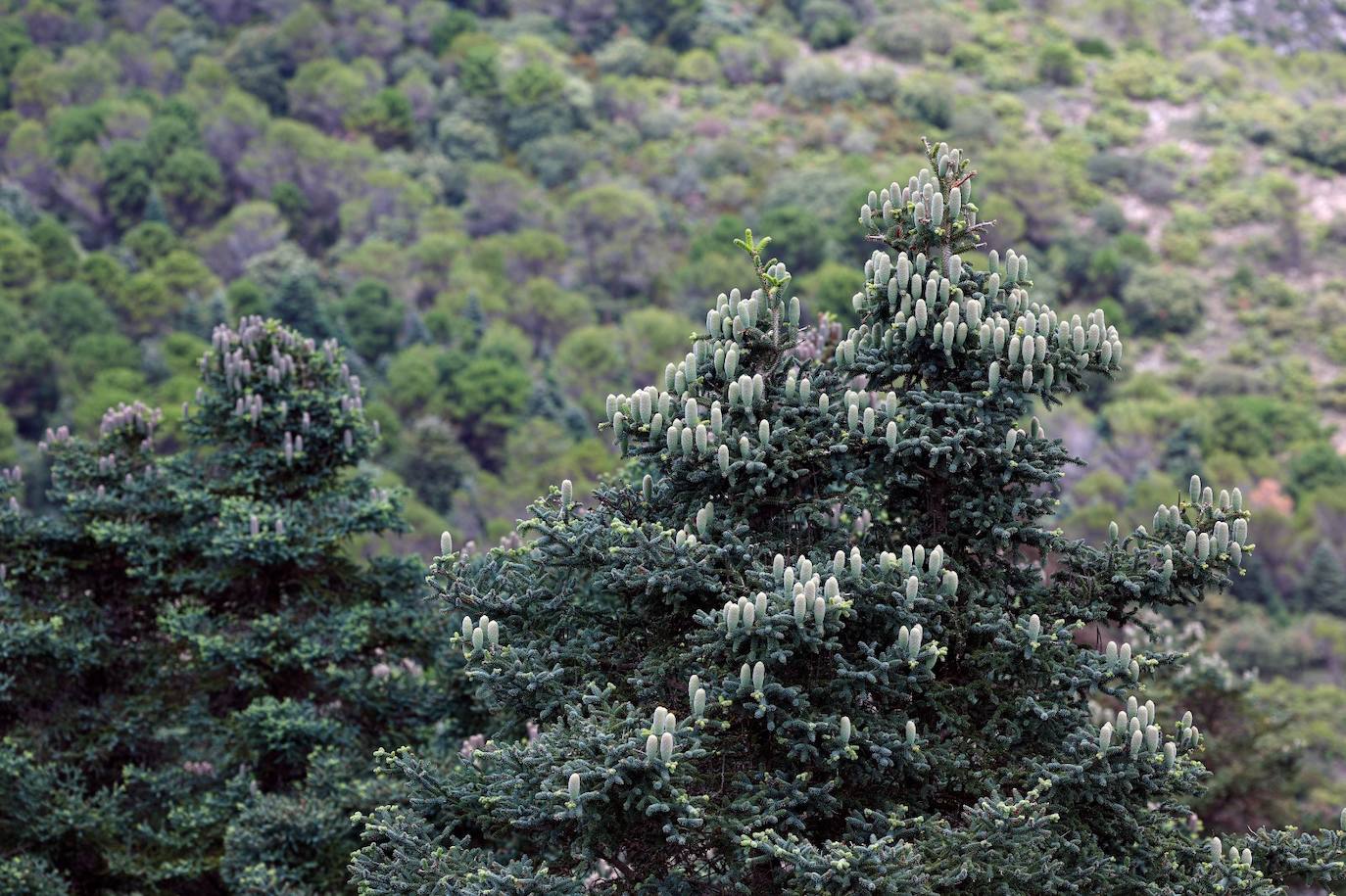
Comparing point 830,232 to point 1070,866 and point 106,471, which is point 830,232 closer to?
point 106,471

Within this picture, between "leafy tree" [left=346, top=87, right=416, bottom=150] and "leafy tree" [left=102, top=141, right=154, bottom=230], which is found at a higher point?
"leafy tree" [left=346, top=87, right=416, bottom=150]

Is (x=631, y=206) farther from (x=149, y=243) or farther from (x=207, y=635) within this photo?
(x=207, y=635)

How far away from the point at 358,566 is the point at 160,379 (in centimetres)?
4863

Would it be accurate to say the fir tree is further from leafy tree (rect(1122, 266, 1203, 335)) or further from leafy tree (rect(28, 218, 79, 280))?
leafy tree (rect(1122, 266, 1203, 335))

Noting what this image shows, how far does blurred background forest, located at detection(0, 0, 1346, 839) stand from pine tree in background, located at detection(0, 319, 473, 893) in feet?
102

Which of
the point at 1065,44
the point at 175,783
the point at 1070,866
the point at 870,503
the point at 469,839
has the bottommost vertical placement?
the point at 175,783

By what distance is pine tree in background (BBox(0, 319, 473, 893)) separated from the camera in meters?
16.1

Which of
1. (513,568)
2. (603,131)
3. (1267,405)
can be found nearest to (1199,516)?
(513,568)

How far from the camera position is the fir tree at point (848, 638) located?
34.7ft

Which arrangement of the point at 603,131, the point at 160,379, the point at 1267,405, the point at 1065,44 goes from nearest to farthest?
1. the point at 160,379
2. the point at 1267,405
3. the point at 603,131
4. the point at 1065,44

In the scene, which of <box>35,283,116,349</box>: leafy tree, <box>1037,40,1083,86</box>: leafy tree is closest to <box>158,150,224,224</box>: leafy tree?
<box>35,283,116,349</box>: leafy tree

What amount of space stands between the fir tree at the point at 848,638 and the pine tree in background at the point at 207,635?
172 inches

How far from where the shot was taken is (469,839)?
1202 cm

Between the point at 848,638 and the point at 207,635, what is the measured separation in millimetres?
7521
